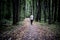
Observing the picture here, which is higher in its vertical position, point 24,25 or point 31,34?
point 31,34

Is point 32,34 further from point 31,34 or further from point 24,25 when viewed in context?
point 24,25

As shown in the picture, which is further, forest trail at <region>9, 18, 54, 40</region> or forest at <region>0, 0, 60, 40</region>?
forest at <region>0, 0, 60, 40</region>

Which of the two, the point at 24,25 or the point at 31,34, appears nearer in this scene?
the point at 31,34

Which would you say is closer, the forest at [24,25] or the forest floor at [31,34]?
the forest floor at [31,34]

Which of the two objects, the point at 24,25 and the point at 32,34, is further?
the point at 24,25

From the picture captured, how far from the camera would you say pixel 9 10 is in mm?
23219

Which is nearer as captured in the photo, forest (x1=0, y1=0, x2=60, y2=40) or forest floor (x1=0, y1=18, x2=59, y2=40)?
forest floor (x1=0, y1=18, x2=59, y2=40)

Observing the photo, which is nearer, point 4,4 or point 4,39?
point 4,39

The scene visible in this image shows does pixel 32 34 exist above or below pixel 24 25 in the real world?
above

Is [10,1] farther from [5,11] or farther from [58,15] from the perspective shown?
[58,15]

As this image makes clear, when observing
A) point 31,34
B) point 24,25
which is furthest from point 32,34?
point 24,25

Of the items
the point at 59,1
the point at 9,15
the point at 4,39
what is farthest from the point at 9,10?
the point at 4,39

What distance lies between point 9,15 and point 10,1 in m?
2.43

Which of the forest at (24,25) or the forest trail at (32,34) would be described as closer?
the forest trail at (32,34)
